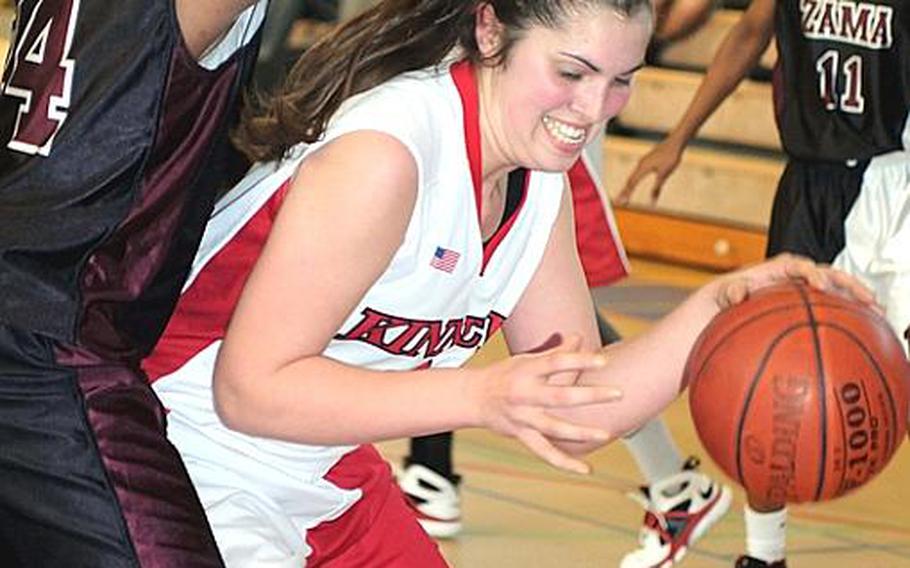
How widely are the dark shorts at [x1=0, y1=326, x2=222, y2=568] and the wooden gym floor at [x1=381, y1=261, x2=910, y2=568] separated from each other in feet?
7.60

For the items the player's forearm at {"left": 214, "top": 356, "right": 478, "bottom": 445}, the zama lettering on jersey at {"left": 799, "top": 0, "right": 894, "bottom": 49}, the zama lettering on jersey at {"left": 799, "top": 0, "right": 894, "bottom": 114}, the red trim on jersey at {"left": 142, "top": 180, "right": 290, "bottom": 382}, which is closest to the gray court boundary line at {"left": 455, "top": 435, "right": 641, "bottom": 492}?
the zama lettering on jersey at {"left": 799, "top": 0, "right": 894, "bottom": 114}

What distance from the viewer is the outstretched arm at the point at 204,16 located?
268 centimetres

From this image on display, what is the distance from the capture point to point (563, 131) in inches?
120

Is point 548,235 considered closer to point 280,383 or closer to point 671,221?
point 280,383

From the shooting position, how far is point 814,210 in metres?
5.24

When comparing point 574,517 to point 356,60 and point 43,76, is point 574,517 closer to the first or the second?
point 356,60

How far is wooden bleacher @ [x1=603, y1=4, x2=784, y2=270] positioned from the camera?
9.40 metres

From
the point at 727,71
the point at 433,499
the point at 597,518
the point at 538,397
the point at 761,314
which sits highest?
the point at 538,397

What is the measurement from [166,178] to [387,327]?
0.48m

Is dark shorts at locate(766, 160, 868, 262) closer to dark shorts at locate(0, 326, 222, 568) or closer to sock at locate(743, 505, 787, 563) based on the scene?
A: sock at locate(743, 505, 787, 563)

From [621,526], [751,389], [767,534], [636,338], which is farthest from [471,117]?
[621,526]

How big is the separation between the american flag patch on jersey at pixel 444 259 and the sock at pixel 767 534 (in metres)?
1.88

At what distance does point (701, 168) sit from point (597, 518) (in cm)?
440

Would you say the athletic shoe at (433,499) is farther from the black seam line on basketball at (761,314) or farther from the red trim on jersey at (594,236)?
the black seam line on basketball at (761,314)
